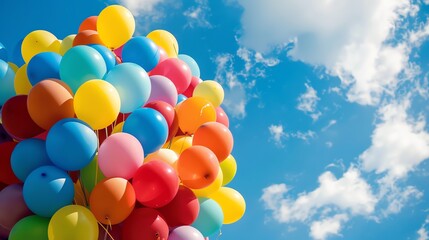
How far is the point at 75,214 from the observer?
13.5ft

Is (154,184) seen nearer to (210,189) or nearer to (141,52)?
(210,189)

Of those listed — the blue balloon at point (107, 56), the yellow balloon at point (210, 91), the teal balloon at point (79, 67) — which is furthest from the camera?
the yellow balloon at point (210, 91)

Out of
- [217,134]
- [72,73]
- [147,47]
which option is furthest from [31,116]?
[217,134]

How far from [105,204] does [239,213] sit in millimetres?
2081

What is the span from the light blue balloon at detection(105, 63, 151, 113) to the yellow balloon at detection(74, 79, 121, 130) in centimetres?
24

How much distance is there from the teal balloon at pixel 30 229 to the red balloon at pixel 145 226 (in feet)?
2.63

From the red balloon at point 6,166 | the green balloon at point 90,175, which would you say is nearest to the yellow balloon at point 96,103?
the green balloon at point 90,175

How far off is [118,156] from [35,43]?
2680mm

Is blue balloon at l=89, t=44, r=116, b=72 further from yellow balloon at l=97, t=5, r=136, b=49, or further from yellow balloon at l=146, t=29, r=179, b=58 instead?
yellow balloon at l=146, t=29, r=179, b=58

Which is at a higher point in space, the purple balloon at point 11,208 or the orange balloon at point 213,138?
the orange balloon at point 213,138

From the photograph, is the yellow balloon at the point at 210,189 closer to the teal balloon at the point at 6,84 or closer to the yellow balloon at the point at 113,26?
the yellow balloon at the point at 113,26

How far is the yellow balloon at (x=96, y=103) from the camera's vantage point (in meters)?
4.55

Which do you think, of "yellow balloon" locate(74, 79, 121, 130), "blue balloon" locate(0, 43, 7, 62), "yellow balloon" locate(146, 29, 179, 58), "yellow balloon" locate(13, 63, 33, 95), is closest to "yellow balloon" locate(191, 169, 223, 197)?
"yellow balloon" locate(74, 79, 121, 130)

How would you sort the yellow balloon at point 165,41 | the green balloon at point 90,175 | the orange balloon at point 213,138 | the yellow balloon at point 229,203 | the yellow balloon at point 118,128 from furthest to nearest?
the yellow balloon at point 165,41
the yellow balloon at point 229,203
the orange balloon at point 213,138
the yellow balloon at point 118,128
the green balloon at point 90,175
